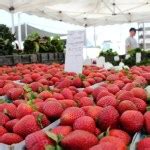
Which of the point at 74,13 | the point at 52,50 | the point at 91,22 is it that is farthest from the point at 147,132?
the point at 91,22

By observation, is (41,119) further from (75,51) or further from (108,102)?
(75,51)

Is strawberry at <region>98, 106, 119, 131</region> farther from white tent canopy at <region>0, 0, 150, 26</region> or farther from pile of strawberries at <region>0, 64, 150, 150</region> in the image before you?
white tent canopy at <region>0, 0, 150, 26</region>

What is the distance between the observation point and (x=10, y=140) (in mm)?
1023

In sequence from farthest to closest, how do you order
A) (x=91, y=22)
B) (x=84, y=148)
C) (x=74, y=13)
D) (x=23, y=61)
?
1. (x=91, y=22)
2. (x=74, y=13)
3. (x=23, y=61)
4. (x=84, y=148)

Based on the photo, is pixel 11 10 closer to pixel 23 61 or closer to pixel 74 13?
pixel 23 61

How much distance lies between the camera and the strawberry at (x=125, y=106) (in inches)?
44.1

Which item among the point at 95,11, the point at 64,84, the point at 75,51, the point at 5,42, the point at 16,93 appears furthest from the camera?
the point at 95,11

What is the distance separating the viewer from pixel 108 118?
3.43ft

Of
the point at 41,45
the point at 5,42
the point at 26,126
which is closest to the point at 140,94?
the point at 26,126

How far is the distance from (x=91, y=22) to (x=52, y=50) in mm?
5300

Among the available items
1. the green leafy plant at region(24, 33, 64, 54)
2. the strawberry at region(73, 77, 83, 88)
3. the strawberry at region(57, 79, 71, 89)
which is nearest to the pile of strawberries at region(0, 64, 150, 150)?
the strawberry at region(57, 79, 71, 89)

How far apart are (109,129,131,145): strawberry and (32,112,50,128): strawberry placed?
9.8 inches

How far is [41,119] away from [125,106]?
30cm

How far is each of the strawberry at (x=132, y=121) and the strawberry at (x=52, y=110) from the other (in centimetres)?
25
